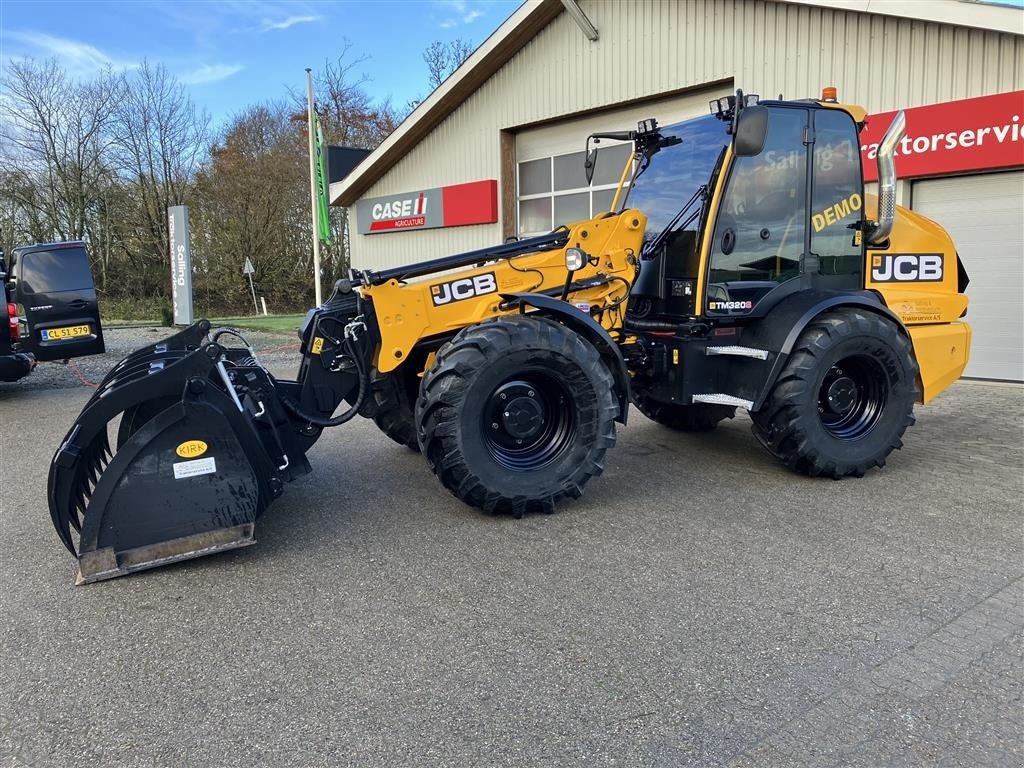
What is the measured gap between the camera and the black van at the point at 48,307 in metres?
8.94

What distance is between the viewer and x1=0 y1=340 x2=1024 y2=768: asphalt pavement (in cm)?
253

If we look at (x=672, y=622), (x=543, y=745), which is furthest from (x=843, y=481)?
(x=543, y=745)

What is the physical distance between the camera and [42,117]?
29.9 meters

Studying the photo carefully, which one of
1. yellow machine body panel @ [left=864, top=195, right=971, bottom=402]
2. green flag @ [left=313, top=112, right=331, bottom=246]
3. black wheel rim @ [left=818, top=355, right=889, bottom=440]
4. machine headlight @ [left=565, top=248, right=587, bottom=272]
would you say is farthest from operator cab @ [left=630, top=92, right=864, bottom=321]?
green flag @ [left=313, top=112, right=331, bottom=246]

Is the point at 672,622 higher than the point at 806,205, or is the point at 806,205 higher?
the point at 806,205

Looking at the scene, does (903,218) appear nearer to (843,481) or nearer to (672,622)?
(843,481)

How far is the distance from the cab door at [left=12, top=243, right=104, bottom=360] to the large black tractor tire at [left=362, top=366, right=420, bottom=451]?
5185mm

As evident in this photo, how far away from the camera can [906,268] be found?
237 inches

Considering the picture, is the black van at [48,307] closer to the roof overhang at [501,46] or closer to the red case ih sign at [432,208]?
the red case ih sign at [432,208]

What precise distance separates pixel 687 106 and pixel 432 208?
666 cm

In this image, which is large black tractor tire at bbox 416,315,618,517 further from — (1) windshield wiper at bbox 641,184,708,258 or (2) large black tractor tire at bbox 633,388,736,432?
(2) large black tractor tire at bbox 633,388,736,432

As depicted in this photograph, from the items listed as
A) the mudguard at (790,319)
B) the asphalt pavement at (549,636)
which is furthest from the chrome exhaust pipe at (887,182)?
the asphalt pavement at (549,636)

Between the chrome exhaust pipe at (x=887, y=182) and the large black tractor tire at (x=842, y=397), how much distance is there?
0.67 metres

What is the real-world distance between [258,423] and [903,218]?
16.9 ft
